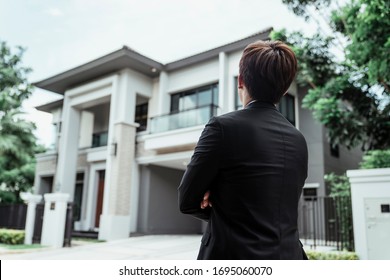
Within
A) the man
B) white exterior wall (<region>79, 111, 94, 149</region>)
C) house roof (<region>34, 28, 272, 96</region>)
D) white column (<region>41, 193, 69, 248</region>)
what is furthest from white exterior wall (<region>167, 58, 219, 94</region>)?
the man

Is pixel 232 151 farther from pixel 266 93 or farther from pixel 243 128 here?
pixel 266 93

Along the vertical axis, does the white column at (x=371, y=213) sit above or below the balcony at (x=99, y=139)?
below

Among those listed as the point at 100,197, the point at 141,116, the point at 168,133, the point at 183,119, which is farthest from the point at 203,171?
the point at 100,197

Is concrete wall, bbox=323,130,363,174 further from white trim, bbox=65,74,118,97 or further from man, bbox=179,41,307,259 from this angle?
man, bbox=179,41,307,259

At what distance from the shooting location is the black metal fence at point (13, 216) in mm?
7695

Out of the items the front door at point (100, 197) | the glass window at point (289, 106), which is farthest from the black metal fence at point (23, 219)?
the glass window at point (289, 106)

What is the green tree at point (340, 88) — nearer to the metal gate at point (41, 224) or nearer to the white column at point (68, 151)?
the metal gate at point (41, 224)

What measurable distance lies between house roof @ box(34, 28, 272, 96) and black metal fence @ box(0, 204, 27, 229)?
83.2 inches

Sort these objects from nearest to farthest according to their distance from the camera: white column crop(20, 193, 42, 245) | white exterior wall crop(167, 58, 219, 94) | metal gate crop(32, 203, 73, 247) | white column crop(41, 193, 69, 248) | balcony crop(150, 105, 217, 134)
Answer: white column crop(41, 193, 69, 248)
metal gate crop(32, 203, 73, 247)
white column crop(20, 193, 42, 245)
balcony crop(150, 105, 217, 134)
white exterior wall crop(167, 58, 219, 94)

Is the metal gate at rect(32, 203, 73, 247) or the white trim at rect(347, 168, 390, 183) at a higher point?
the white trim at rect(347, 168, 390, 183)

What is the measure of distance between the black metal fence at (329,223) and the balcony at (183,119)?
250 centimetres

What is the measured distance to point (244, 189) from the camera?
2.52 feet

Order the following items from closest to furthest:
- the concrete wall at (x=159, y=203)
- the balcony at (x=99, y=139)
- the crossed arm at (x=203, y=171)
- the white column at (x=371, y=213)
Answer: the crossed arm at (x=203, y=171)
the white column at (x=371, y=213)
the concrete wall at (x=159, y=203)
the balcony at (x=99, y=139)

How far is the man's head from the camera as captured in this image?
2.81ft
